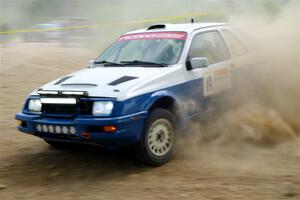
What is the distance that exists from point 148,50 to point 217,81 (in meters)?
1.11

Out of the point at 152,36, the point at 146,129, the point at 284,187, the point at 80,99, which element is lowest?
the point at 284,187

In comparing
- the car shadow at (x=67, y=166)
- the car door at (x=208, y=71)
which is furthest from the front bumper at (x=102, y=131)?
the car door at (x=208, y=71)

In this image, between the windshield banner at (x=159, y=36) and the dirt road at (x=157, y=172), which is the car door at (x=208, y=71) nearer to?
the windshield banner at (x=159, y=36)

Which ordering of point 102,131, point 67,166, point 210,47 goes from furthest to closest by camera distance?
→ point 210,47
point 67,166
point 102,131

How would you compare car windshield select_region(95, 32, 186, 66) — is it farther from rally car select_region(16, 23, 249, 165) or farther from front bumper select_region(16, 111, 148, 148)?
front bumper select_region(16, 111, 148, 148)

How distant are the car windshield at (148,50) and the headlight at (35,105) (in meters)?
1.34

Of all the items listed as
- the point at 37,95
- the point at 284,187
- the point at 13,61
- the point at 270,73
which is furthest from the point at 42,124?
the point at 13,61

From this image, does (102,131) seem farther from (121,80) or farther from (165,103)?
(165,103)

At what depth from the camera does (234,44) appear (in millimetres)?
7602

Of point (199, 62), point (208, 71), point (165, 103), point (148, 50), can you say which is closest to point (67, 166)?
point (165, 103)

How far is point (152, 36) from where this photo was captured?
7016mm

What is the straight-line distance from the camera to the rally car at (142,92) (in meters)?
5.46

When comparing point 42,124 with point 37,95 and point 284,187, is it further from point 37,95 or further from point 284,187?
point 284,187

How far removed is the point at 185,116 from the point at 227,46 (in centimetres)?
170
